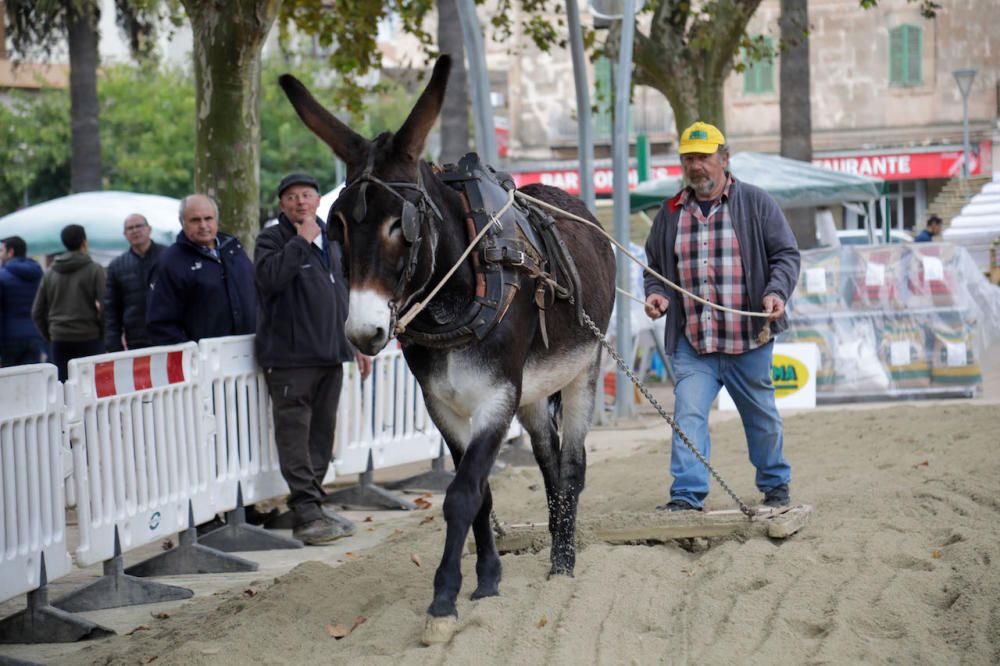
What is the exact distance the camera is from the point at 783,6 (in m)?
21.8

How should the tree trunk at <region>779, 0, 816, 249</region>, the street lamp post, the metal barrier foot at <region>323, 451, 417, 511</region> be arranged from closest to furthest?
the metal barrier foot at <region>323, 451, 417, 511</region> < the tree trunk at <region>779, 0, 816, 249</region> < the street lamp post

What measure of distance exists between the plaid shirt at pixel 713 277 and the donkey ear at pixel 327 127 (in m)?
2.80

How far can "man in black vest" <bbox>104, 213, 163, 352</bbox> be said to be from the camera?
1187cm

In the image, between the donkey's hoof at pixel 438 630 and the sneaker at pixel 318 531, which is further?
the sneaker at pixel 318 531

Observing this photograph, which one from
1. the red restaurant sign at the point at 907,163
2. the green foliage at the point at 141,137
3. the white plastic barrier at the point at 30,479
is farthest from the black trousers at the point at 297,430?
the green foliage at the point at 141,137

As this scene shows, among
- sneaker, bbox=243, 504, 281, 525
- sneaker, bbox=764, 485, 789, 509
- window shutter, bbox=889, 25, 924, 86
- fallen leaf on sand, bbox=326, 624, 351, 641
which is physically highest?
window shutter, bbox=889, 25, 924, 86

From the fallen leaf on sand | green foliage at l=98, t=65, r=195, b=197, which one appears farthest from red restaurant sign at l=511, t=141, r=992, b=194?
the fallen leaf on sand

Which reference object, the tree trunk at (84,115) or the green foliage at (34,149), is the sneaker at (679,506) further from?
the green foliage at (34,149)

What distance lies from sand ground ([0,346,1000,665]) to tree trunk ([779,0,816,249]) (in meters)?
13.8

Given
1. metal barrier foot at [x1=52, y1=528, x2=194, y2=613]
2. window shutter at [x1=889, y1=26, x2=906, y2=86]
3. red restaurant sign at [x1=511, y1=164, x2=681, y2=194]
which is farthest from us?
window shutter at [x1=889, y1=26, x2=906, y2=86]

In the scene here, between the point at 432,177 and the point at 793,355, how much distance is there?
10.3 m

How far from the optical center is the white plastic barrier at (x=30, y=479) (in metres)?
6.34

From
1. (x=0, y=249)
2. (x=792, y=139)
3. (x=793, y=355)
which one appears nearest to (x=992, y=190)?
(x=792, y=139)

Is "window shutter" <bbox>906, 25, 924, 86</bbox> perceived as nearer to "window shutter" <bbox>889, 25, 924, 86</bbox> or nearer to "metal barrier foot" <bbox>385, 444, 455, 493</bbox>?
"window shutter" <bbox>889, 25, 924, 86</bbox>
